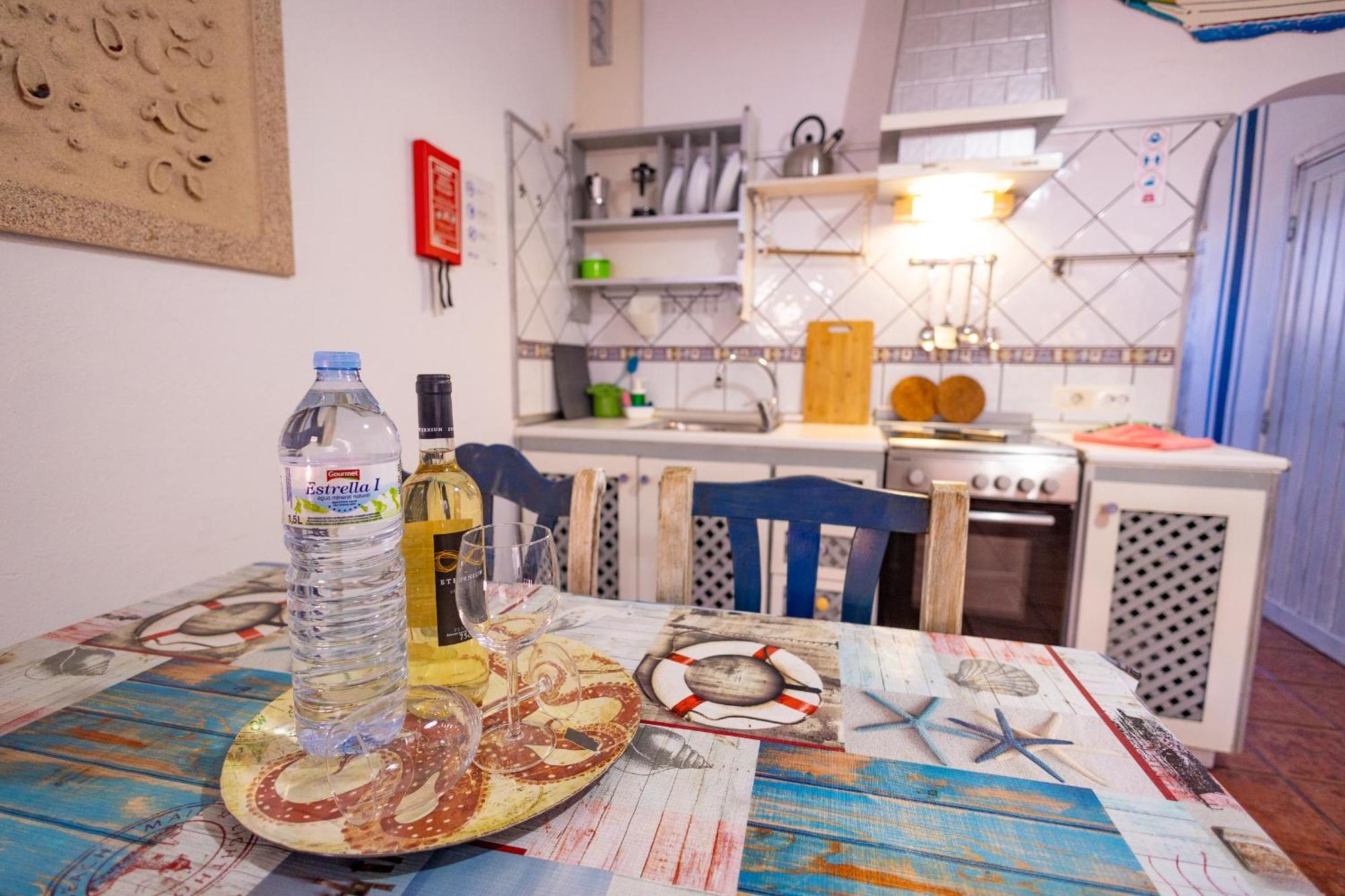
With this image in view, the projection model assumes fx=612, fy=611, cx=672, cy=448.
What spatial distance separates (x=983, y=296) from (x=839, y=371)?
619 mm

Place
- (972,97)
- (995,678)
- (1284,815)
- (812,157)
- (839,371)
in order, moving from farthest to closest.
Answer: (839,371) < (812,157) < (972,97) < (1284,815) < (995,678)

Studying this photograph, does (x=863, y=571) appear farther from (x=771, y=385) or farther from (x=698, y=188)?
(x=698, y=188)

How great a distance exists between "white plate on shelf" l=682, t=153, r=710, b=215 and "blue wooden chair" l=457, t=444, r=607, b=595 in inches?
63.8

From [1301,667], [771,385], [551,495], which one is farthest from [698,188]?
[1301,667]

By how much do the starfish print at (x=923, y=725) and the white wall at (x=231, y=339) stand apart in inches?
48.3

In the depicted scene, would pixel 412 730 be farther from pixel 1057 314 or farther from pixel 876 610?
pixel 1057 314

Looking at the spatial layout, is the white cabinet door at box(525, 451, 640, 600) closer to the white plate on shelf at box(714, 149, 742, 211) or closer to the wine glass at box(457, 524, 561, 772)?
the white plate on shelf at box(714, 149, 742, 211)

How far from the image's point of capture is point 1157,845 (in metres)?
0.45

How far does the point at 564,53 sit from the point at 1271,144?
133 inches

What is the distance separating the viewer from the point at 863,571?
101 centimetres

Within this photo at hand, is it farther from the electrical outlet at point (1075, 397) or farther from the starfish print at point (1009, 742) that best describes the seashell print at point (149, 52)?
the electrical outlet at point (1075, 397)

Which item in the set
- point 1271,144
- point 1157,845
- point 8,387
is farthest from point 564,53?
point 1271,144

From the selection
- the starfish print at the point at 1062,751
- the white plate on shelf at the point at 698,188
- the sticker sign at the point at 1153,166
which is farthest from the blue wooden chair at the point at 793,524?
the sticker sign at the point at 1153,166

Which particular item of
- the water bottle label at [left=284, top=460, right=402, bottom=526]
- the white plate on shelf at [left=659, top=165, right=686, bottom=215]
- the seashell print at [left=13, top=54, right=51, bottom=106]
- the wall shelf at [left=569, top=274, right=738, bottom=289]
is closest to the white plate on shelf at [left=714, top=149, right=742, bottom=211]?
the white plate on shelf at [left=659, top=165, right=686, bottom=215]
